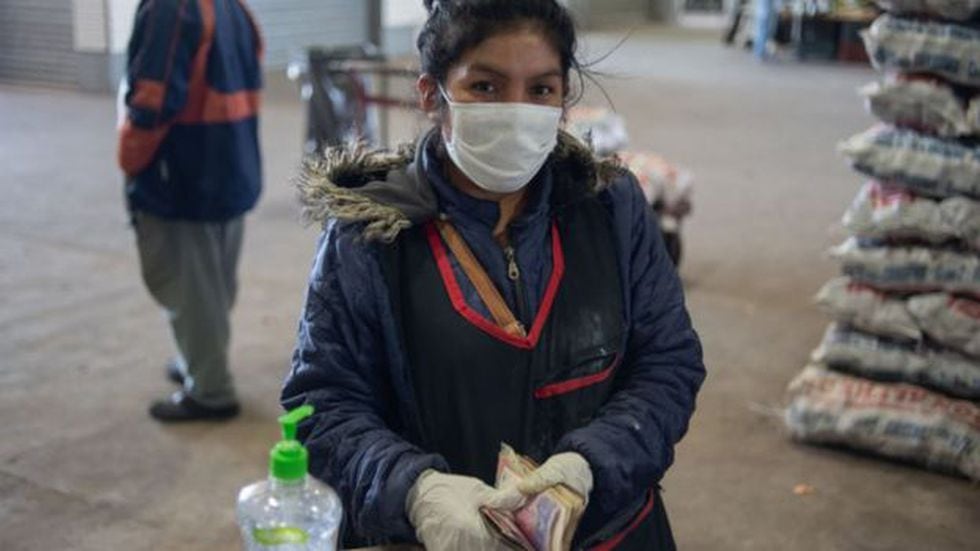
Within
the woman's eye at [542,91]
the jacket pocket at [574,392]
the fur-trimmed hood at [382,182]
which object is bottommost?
the jacket pocket at [574,392]

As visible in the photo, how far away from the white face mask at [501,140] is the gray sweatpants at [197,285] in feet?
8.33

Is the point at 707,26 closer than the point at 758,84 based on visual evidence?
No

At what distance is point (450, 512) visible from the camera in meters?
1.58

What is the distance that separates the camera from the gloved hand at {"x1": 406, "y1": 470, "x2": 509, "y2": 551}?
61.6 inches

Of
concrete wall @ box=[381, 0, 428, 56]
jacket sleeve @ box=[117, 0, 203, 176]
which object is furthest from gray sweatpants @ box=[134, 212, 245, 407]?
concrete wall @ box=[381, 0, 428, 56]

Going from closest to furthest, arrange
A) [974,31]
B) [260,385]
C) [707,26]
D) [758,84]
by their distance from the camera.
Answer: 1. [974,31]
2. [260,385]
3. [758,84]
4. [707,26]

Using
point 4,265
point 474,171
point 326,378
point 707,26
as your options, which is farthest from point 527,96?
point 707,26

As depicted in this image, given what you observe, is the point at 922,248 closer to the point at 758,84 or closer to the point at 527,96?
the point at 527,96

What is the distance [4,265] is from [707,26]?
54.3 ft

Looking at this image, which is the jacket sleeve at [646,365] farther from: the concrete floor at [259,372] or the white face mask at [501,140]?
the concrete floor at [259,372]

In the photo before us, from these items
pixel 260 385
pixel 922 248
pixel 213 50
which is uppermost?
pixel 213 50

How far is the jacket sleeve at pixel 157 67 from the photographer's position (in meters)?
3.91

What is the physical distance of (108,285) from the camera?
5922 millimetres

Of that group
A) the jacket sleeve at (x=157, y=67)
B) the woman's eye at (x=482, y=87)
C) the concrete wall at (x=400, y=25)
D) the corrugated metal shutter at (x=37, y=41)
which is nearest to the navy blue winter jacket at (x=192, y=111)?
the jacket sleeve at (x=157, y=67)
